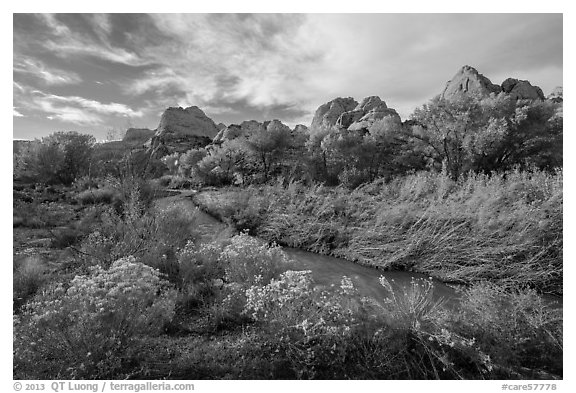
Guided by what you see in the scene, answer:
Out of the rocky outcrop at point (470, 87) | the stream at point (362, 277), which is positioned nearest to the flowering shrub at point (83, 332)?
the stream at point (362, 277)

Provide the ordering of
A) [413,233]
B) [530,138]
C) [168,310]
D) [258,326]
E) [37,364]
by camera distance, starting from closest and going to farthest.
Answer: [37,364], [168,310], [258,326], [413,233], [530,138]

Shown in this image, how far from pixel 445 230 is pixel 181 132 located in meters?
→ 93.7

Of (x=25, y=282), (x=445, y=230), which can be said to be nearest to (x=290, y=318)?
(x=25, y=282)

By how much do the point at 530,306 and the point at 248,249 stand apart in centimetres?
425

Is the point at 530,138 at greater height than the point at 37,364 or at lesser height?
greater

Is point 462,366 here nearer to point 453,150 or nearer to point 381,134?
point 453,150

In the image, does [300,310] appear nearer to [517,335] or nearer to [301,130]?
[517,335]

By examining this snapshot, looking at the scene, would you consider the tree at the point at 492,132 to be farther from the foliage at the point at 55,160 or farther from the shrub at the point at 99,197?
the foliage at the point at 55,160

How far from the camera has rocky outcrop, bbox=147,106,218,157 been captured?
69250 millimetres

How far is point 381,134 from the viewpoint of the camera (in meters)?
21.7

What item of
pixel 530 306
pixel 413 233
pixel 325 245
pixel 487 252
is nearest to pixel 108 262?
pixel 325 245

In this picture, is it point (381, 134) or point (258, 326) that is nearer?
point (258, 326)

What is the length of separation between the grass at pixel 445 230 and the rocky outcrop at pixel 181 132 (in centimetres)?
5827

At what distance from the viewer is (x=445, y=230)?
A: 788cm
